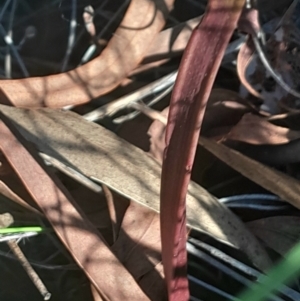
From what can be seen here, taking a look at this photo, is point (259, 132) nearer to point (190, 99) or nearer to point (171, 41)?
point (171, 41)

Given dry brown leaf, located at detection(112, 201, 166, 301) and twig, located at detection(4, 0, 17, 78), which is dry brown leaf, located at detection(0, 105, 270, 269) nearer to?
dry brown leaf, located at detection(112, 201, 166, 301)

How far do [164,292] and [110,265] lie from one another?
9 centimetres

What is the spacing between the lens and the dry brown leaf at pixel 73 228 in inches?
27.9

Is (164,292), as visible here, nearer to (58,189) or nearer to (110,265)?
(110,265)

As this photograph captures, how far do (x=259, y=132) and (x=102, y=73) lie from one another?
261mm

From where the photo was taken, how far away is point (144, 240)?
771 mm

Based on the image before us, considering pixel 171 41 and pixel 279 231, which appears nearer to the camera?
pixel 279 231

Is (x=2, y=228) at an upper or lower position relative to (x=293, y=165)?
lower

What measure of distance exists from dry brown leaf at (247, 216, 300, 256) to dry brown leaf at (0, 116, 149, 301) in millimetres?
198

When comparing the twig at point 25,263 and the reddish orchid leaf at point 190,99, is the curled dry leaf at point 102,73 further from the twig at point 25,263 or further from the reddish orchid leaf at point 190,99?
the reddish orchid leaf at point 190,99

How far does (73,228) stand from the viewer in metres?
0.73

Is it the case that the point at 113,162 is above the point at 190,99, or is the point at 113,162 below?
below

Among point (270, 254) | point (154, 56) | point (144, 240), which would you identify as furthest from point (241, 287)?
point (154, 56)

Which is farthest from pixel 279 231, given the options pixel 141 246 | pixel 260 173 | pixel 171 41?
pixel 171 41
